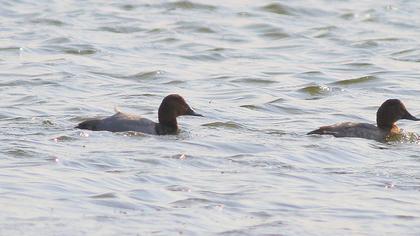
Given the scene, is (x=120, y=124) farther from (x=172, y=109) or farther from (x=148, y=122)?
(x=172, y=109)

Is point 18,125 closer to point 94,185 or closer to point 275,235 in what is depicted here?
point 94,185

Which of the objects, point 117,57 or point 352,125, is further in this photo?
point 117,57

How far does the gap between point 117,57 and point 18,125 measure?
654cm

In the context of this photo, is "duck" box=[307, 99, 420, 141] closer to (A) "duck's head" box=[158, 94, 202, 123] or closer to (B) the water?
(B) the water

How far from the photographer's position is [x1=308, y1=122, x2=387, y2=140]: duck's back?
49.7 feet

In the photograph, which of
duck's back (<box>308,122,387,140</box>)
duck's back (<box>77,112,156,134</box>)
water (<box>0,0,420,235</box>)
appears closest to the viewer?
water (<box>0,0,420,235</box>)

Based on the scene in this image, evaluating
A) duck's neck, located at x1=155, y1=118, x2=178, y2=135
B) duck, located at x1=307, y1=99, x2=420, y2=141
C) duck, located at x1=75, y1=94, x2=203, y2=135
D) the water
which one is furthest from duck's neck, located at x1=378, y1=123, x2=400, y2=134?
duck's neck, located at x1=155, y1=118, x2=178, y2=135

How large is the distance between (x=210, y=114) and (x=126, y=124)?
219cm

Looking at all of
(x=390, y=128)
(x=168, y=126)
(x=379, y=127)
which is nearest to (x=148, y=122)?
(x=168, y=126)

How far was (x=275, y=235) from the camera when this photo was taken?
10094 millimetres

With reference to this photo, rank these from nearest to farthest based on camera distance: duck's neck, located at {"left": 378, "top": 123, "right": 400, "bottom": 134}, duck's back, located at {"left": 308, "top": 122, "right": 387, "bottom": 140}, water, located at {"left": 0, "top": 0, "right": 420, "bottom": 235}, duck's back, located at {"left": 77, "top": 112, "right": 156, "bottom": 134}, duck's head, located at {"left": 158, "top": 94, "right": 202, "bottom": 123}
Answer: water, located at {"left": 0, "top": 0, "right": 420, "bottom": 235} < duck's back, located at {"left": 77, "top": 112, "right": 156, "bottom": 134} < duck's back, located at {"left": 308, "top": 122, "right": 387, "bottom": 140} < duck's head, located at {"left": 158, "top": 94, "right": 202, "bottom": 123} < duck's neck, located at {"left": 378, "top": 123, "right": 400, "bottom": 134}

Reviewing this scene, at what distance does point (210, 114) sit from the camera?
16.9 meters

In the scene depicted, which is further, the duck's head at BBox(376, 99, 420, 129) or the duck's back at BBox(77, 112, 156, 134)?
the duck's head at BBox(376, 99, 420, 129)

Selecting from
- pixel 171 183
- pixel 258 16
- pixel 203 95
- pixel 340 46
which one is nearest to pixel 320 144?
pixel 171 183
